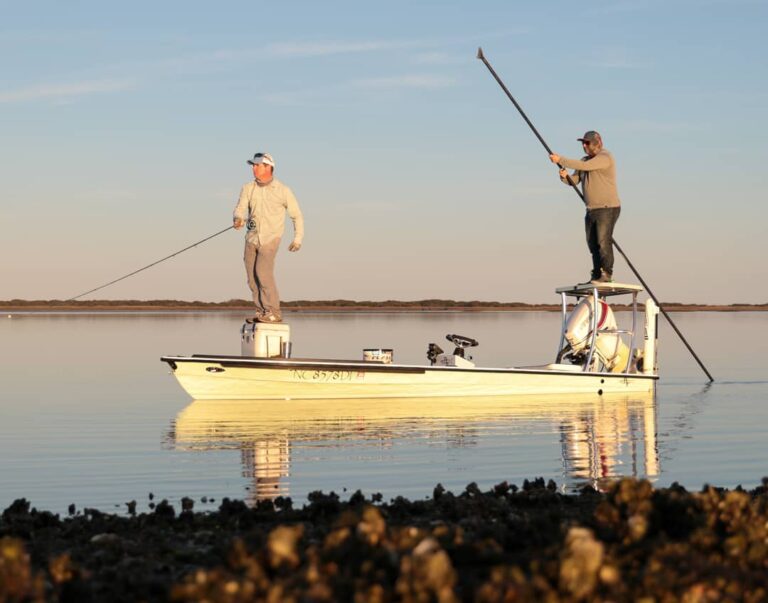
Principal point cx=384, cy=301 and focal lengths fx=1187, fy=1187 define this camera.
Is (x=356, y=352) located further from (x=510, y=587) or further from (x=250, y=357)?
(x=510, y=587)

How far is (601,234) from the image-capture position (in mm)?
20891

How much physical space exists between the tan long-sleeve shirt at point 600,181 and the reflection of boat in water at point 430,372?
4.93 ft

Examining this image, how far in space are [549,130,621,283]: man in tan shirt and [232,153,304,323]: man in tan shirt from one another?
481cm

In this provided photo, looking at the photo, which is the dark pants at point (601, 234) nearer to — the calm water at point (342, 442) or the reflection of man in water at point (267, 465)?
the calm water at point (342, 442)

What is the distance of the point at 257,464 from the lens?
13.4 m

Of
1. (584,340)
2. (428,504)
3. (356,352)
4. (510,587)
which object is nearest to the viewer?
(510,587)

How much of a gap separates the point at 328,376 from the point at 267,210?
3.04 metres

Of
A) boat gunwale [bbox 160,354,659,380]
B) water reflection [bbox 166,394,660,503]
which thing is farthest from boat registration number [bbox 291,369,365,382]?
water reflection [bbox 166,394,660,503]

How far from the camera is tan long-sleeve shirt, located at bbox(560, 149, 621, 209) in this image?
20.6 m

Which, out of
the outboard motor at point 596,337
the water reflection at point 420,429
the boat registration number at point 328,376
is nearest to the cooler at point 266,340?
the boat registration number at point 328,376

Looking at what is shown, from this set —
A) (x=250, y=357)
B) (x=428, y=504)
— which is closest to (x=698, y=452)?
(x=428, y=504)

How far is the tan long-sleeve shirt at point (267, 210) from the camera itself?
1989cm

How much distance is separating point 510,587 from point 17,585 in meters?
2.28

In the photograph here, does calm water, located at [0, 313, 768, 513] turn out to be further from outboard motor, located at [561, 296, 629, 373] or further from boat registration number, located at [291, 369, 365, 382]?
outboard motor, located at [561, 296, 629, 373]
